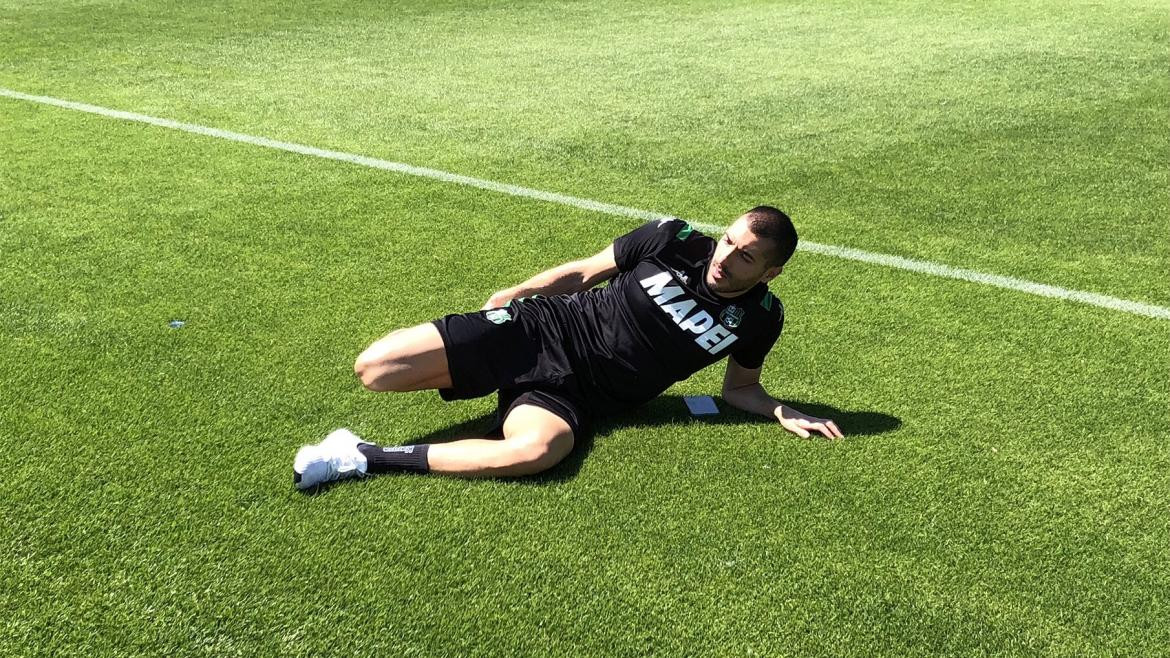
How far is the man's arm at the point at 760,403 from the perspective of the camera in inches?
165

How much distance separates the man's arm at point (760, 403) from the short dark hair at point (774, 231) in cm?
61

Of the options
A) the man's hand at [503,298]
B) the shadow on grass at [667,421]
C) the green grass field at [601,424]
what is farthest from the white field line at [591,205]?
the man's hand at [503,298]

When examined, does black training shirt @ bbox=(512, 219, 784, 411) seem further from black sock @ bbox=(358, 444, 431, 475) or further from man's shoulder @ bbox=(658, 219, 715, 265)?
black sock @ bbox=(358, 444, 431, 475)

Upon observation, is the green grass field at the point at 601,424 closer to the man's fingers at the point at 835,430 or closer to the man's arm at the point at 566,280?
the man's fingers at the point at 835,430

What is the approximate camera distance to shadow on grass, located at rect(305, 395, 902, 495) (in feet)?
13.5

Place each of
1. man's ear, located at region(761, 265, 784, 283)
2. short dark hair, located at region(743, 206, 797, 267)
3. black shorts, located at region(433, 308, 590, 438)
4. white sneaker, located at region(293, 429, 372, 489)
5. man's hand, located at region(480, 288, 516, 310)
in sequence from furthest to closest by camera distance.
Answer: man's hand, located at region(480, 288, 516, 310) → black shorts, located at region(433, 308, 590, 438) → man's ear, located at region(761, 265, 784, 283) → short dark hair, located at region(743, 206, 797, 267) → white sneaker, located at region(293, 429, 372, 489)

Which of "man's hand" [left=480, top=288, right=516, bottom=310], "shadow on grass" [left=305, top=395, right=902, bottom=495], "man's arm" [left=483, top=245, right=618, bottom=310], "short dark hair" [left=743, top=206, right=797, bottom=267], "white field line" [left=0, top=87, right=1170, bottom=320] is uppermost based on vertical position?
"short dark hair" [left=743, top=206, right=797, bottom=267]

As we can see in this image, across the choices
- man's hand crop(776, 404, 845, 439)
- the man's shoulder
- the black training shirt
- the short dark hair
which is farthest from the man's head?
man's hand crop(776, 404, 845, 439)

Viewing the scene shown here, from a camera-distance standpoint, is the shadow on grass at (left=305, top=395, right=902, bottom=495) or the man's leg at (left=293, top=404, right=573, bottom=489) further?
the shadow on grass at (left=305, top=395, right=902, bottom=495)

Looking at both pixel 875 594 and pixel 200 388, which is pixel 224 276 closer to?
pixel 200 388

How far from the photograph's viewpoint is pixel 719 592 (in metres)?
3.32

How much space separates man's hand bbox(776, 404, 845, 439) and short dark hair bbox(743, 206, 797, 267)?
74 cm

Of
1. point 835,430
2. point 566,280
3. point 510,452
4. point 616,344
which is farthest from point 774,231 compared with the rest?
point 510,452

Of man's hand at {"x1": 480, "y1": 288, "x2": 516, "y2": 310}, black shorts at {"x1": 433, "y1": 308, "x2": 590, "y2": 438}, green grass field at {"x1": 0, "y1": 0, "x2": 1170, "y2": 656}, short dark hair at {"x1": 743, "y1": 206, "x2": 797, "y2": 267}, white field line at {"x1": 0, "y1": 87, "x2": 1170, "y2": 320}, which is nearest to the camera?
green grass field at {"x1": 0, "y1": 0, "x2": 1170, "y2": 656}
